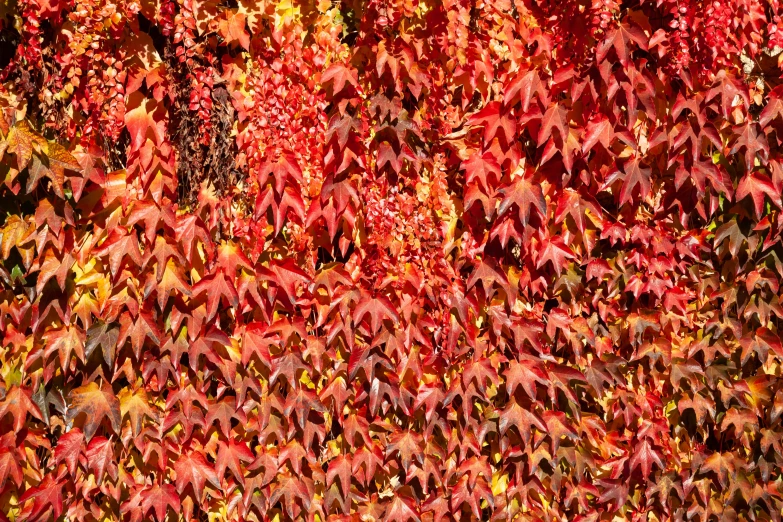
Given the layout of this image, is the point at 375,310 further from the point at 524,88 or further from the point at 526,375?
the point at 524,88

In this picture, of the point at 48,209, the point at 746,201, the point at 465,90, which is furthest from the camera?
the point at 746,201

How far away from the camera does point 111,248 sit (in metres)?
2.35

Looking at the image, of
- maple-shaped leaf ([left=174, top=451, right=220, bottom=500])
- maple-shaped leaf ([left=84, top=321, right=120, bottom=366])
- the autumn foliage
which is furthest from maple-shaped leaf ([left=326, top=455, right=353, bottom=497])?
maple-shaped leaf ([left=84, top=321, right=120, bottom=366])

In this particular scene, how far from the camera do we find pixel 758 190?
260 cm

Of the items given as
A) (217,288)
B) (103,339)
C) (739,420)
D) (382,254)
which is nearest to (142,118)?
(217,288)

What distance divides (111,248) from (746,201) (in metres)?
2.36

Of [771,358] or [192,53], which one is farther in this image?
[771,358]

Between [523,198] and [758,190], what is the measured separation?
919 millimetres

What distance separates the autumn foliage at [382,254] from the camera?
2369 millimetres

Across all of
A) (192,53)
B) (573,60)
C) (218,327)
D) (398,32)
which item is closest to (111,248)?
(218,327)

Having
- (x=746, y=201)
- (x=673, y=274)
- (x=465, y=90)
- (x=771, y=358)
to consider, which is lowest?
(x=771, y=358)

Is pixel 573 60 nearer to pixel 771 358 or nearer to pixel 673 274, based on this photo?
pixel 673 274

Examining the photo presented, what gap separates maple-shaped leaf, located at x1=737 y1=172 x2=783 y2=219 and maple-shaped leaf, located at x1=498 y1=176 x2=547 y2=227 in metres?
0.78

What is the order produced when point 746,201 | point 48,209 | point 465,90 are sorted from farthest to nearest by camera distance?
point 746,201
point 465,90
point 48,209
